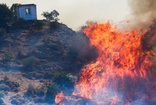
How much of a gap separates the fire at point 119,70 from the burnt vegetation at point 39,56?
2.21 m

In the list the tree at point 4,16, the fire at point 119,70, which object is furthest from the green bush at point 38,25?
the fire at point 119,70

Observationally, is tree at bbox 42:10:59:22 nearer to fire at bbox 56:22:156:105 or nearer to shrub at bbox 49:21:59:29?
shrub at bbox 49:21:59:29

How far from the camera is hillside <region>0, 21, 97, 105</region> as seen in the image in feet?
58.6

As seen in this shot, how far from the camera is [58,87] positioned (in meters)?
18.6

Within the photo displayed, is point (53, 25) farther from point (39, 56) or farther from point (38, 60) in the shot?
point (38, 60)

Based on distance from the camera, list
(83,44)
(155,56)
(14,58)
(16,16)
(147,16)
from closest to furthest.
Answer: (147,16) < (155,56) < (14,58) < (83,44) < (16,16)

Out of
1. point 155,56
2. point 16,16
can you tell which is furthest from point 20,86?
point 16,16

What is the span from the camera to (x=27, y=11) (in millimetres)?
32094

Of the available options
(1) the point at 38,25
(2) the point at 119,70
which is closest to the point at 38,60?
(1) the point at 38,25

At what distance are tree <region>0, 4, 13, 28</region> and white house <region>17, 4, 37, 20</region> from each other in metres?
1.50

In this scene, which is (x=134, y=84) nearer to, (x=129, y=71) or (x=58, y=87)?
(x=129, y=71)

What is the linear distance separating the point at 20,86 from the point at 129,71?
957 cm

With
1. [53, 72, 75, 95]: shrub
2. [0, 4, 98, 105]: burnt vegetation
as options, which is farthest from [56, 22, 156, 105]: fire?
[0, 4, 98, 105]: burnt vegetation

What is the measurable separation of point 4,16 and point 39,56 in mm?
9797
